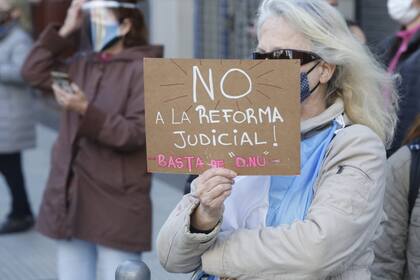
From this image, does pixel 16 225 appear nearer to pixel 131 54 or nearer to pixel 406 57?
pixel 131 54

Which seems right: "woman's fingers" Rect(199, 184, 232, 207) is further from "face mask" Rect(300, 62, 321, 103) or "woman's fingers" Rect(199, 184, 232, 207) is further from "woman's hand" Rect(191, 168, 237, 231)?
"face mask" Rect(300, 62, 321, 103)

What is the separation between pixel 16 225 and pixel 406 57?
3709 millimetres

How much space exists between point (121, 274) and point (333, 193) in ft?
2.56

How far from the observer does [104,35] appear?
4.55 meters

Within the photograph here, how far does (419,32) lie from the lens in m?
5.19

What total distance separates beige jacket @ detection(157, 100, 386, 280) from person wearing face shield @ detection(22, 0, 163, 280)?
5.71ft

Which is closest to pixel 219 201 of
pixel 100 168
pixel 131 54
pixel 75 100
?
pixel 75 100

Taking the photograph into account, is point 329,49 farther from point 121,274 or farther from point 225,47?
point 225,47

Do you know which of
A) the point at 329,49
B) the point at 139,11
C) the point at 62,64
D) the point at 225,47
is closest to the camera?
the point at 329,49

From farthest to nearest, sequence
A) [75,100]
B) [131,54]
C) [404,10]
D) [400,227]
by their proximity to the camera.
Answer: [404,10], [131,54], [75,100], [400,227]

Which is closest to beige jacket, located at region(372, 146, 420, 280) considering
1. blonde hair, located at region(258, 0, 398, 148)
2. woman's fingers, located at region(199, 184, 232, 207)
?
blonde hair, located at region(258, 0, 398, 148)

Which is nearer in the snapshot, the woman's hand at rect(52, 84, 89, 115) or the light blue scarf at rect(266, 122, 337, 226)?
the light blue scarf at rect(266, 122, 337, 226)

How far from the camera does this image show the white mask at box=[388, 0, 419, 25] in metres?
5.43

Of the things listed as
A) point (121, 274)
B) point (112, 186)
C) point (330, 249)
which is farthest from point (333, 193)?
point (112, 186)
